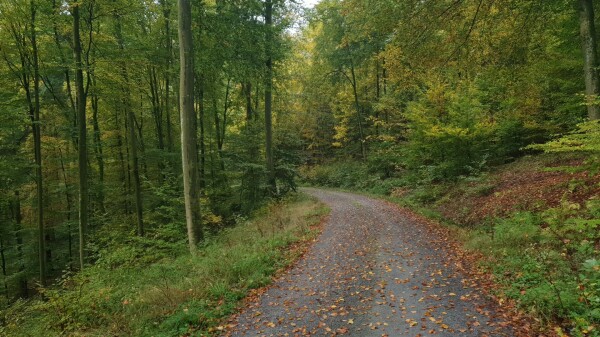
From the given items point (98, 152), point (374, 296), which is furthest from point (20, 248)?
point (374, 296)

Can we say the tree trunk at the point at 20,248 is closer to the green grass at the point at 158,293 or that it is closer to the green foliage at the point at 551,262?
the green grass at the point at 158,293

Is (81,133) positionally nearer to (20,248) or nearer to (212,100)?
(212,100)

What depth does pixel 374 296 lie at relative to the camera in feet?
18.9

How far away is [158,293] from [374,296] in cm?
394

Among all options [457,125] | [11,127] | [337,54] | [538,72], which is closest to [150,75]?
[11,127]

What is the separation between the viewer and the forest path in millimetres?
4691

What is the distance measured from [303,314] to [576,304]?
3.69 meters

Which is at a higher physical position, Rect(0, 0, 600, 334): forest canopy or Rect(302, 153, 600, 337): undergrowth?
Rect(0, 0, 600, 334): forest canopy

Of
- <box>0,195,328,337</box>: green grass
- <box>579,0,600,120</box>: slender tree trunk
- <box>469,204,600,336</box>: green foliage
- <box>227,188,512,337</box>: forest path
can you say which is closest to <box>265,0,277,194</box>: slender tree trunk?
<box>0,195,328,337</box>: green grass

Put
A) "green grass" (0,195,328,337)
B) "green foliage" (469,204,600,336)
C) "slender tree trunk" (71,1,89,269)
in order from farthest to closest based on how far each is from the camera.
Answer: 1. "slender tree trunk" (71,1,89,269)
2. "green grass" (0,195,328,337)
3. "green foliage" (469,204,600,336)

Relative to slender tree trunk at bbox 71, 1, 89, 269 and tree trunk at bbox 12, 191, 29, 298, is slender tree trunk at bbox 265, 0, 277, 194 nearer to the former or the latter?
slender tree trunk at bbox 71, 1, 89, 269

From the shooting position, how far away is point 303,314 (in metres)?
5.39

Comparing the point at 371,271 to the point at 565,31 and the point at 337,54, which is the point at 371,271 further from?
the point at 337,54

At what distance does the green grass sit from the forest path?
603mm
